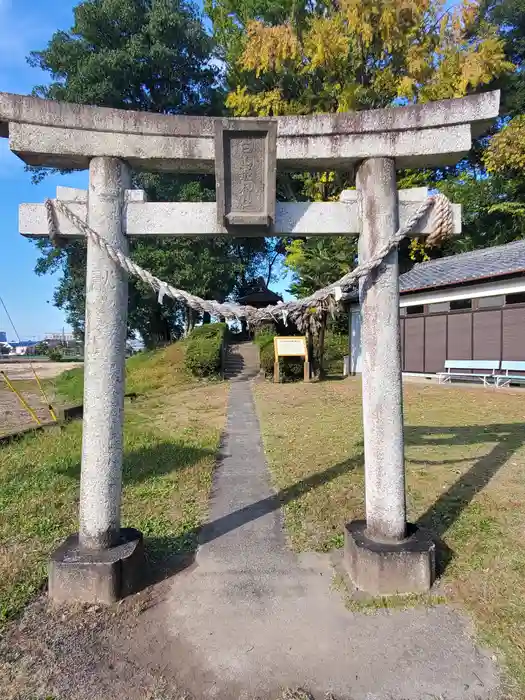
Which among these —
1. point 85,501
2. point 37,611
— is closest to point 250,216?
point 85,501

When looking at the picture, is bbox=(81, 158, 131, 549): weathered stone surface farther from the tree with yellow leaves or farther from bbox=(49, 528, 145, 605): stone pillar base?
the tree with yellow leaves

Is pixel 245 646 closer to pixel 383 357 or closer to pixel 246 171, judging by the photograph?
pixel 383 357

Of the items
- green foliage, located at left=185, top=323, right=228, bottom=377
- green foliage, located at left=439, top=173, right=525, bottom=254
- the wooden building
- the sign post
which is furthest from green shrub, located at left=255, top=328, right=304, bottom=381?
green foliage, located at left=439, top=173, right=525, bottom=254

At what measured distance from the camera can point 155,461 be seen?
650cm

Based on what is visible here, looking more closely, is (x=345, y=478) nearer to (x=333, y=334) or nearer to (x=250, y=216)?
(x=250, y=216)

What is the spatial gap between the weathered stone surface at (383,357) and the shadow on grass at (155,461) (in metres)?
3.43

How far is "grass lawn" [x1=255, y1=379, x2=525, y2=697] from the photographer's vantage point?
3002mm

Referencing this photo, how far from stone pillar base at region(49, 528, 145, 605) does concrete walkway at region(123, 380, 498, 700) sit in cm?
31

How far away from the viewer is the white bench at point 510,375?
1374cm

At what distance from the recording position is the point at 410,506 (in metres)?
4.60

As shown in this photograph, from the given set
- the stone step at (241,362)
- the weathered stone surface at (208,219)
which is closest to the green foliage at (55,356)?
the stone step at (241,362)

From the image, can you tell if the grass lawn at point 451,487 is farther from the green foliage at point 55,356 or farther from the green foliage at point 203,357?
the green foliage at point 55,356

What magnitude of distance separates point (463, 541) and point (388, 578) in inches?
44.0

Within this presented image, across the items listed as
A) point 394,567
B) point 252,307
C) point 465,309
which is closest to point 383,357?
point 252,307
